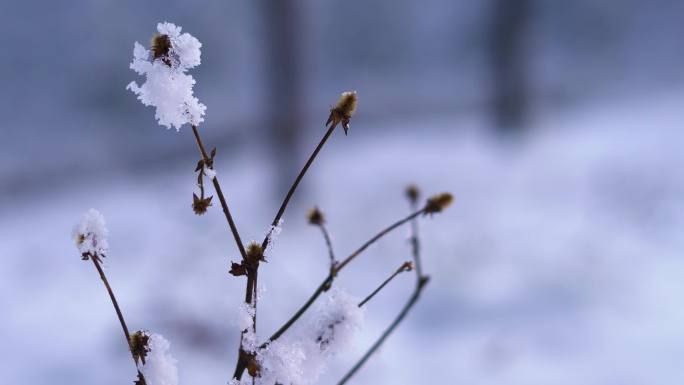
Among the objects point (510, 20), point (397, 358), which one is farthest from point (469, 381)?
point (510, 20)

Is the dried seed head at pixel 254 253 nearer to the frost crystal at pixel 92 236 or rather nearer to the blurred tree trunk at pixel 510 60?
the frost crystal at pixel 92 236

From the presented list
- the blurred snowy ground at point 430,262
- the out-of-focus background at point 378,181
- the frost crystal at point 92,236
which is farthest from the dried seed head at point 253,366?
the out-of-focus background at point 378,181

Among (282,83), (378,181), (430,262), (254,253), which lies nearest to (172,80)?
(254,253)

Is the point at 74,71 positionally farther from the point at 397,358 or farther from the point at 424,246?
the point at 397,358

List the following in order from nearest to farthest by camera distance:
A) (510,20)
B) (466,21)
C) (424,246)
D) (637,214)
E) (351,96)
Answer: (351,96) < (424,246) < (637,214) < (510,20) < (466,21)

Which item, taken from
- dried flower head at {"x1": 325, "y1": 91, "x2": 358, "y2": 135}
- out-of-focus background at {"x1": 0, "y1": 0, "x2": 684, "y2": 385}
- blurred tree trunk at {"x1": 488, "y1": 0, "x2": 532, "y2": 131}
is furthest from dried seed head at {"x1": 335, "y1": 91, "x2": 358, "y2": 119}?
blurred tree trunk at {"x1": 488, "y1": 0, "x2": 532, "y2": 131}

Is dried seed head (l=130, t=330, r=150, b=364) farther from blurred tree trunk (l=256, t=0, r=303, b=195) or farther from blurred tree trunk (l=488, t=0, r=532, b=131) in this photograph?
blurred tree trunk (l=488, t=0, r=532, b=131)

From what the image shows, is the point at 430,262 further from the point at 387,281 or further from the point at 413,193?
the point at 387,281
